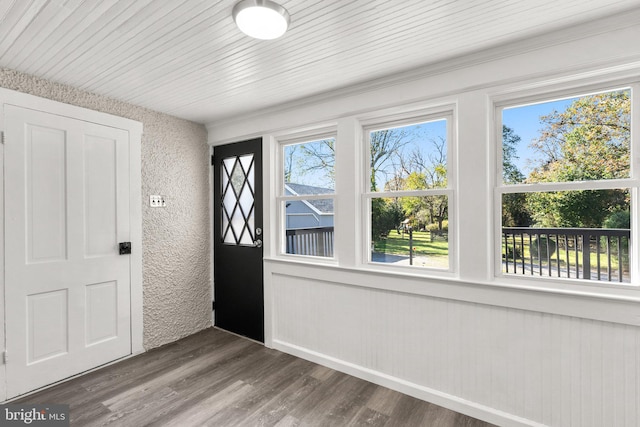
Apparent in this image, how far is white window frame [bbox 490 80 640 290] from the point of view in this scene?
1.69 m

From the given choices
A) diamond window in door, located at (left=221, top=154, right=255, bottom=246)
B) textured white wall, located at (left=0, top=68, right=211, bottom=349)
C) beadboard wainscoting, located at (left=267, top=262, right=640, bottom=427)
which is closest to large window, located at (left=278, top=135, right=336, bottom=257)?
beadboard wainscoting, located at (left=267, top=262, right=640, bottom=427)

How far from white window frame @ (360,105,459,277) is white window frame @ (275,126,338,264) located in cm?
28

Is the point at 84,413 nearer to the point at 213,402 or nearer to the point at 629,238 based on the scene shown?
the point at 213,402

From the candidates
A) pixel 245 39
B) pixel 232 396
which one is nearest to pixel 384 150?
pixel 245 39

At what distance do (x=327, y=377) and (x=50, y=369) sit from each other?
6.95ft

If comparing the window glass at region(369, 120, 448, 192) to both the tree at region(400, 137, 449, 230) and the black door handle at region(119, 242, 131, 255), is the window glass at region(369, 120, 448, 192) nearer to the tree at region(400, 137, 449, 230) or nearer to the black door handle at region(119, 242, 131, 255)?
the tree at region(400, 137, 449, 230)

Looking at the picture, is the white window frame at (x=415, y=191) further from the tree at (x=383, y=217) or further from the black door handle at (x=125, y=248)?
the black door handle at (x=125, y=248)

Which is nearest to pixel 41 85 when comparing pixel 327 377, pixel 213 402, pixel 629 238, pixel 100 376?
pixel 100 376

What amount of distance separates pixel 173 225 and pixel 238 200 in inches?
27.9

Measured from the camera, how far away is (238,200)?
3.39 m

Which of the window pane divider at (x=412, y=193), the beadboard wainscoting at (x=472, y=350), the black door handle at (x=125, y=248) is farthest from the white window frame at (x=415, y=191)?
the black door handle at (x=125, y=248)

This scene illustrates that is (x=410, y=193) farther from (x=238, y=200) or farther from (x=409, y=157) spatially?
(x=238, y=200)

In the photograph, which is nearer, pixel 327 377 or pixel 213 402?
pixel 213 402

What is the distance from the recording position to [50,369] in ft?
7.77
